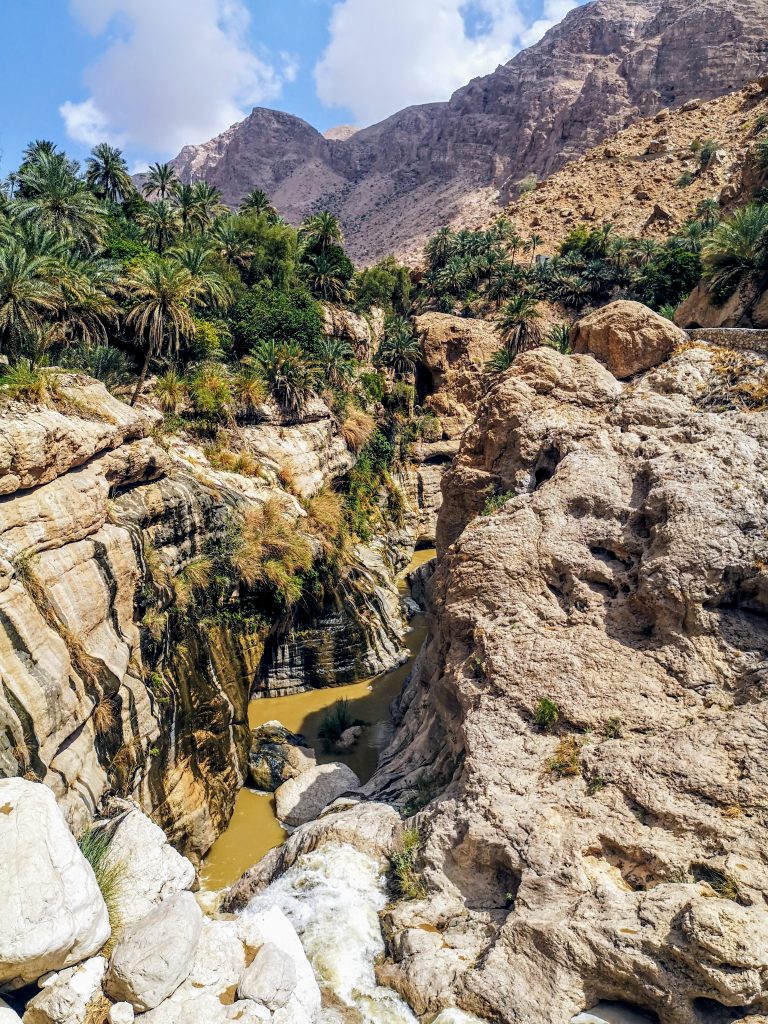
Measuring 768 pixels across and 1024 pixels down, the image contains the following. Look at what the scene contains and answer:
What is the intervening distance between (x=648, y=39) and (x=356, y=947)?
13081cm

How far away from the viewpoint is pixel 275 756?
13.4 meters

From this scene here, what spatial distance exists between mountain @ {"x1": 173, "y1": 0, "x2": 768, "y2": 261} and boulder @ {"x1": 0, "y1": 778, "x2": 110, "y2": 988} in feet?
313

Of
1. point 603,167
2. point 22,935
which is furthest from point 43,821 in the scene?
point 603,167

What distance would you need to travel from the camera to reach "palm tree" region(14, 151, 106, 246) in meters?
25.6

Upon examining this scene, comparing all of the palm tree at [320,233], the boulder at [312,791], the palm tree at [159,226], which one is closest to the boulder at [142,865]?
Result: the boulder at [312,791]

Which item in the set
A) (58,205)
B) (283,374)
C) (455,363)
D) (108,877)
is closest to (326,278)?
(455,363)

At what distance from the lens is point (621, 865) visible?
659cm

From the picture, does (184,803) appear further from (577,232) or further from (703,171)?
(703,171)

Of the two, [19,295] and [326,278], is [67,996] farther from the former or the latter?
[326,278]

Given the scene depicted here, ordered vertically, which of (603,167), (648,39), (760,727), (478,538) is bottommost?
(760,727)

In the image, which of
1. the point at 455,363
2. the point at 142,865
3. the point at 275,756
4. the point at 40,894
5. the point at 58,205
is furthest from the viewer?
the point at 455,363

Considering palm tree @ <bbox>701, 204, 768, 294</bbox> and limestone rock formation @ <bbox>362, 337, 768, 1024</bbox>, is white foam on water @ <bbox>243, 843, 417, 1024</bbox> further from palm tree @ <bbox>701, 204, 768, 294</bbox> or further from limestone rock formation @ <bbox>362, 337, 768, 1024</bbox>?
palm tree @ <bbox>701, 204, 768, 294</bbox>

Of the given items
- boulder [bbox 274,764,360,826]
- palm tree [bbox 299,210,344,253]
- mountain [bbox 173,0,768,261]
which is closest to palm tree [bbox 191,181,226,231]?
palm tree [bbox 299,210,344,253]

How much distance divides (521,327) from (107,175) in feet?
105
